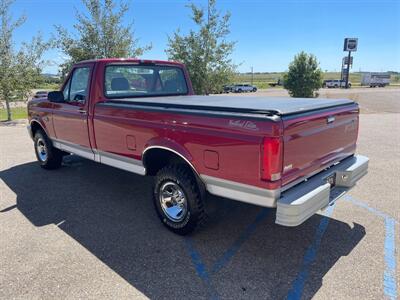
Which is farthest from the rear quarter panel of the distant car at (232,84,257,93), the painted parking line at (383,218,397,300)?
the distant car at (232,84,257,93)

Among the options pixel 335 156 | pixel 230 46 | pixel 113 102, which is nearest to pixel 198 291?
pixel 335 156

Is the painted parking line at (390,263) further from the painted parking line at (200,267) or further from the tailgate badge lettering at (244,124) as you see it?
the tailgate badge lettering at (244,124)

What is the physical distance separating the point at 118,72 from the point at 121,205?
6.72 feet

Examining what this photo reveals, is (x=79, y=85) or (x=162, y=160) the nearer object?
(x=162, y=160)

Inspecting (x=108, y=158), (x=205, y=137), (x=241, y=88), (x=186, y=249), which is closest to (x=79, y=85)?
(x=108, y=158)

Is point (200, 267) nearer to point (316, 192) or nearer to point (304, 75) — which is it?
point (316, 192)

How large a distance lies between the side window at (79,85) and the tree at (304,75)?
1618cm

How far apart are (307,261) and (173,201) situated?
5.33ft

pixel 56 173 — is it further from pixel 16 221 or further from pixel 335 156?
pixel 335 156

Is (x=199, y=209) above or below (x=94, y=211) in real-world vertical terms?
above

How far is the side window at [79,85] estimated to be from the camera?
492 centimetres

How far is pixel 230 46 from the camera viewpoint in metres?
13.6

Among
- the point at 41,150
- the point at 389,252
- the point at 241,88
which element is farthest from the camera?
the point at 241,88

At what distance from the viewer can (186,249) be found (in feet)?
11.5
